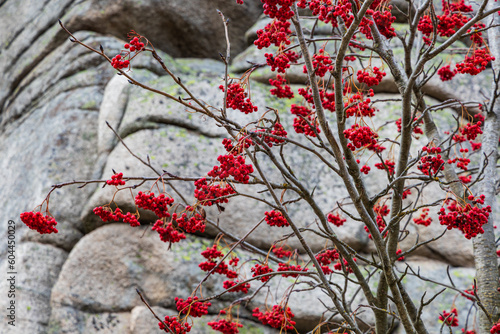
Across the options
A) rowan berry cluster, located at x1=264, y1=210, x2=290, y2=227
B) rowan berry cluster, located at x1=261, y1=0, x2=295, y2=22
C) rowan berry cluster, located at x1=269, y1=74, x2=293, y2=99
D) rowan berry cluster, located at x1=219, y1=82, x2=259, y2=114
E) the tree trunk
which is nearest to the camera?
rowan berry cluster, located at x1=261, y1=0, x2=295, y2=22

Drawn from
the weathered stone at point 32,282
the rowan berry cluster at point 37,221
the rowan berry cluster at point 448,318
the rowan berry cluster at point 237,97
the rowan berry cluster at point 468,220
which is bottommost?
the weathered stone at point 32,282

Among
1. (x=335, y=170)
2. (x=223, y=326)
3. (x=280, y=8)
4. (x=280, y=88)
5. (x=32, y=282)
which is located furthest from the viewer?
(x=32, y=282)

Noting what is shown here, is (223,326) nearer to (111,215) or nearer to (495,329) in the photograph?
(111,215)

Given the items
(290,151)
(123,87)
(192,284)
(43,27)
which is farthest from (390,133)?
(43,27)

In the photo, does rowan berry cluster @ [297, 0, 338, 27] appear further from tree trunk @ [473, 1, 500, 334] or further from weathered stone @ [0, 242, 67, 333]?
weathered stone @ [0, 242, 67, 333]

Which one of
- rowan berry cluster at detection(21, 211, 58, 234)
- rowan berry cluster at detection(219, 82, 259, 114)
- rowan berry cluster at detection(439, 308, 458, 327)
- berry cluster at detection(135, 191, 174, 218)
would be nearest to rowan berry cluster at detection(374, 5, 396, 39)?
rowan berry cluster at detection(219, 82, 259, 114)

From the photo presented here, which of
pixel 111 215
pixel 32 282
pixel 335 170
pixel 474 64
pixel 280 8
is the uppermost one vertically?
pixel 474 64

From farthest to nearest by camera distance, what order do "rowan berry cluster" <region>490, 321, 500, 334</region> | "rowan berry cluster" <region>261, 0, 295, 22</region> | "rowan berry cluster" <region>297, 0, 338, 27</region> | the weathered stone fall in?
the weathered stone < "rowan berry cluster" <region>490, 321, 500, 334</region> < "rowan berry cluster" <region>297, 0, 338, 27</region> < "rowan berry cluster" <region>261, 0, 295, 22</region>

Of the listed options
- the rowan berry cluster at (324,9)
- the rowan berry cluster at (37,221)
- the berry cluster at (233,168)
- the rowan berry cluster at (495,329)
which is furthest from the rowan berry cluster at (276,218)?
the rowan berry cluster at (495,329)

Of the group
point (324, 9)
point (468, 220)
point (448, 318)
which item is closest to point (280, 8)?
point (324, 9)

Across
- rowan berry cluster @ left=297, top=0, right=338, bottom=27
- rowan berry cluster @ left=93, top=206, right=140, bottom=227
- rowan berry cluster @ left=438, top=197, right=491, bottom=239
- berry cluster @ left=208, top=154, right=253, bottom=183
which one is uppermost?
rowan berry cluster @ left=297, top=0, right=338, bottom=27

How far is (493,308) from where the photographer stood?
3.98 m

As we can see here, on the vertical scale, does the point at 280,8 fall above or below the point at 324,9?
below

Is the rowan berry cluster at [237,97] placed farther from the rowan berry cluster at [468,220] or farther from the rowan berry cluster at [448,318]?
the rowan berry cluster at [448,318]
